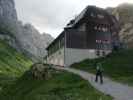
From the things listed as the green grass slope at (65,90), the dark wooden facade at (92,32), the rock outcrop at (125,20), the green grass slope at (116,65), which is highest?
the rock outcrop at (125,20)

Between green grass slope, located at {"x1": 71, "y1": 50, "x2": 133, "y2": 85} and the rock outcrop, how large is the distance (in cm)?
3909

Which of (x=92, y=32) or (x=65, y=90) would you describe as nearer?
(x=65, y=90)

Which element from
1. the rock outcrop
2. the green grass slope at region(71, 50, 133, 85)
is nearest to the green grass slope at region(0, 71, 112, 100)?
the green grass slope at region(71, 50, 133, 85)

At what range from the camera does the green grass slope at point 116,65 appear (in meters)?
53.9

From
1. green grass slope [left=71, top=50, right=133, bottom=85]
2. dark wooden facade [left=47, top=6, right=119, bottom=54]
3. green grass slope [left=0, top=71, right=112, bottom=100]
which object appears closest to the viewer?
green grass slope [left=0, top=71, right=112, bottom=100]

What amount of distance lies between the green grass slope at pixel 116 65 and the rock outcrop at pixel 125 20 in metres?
39.1

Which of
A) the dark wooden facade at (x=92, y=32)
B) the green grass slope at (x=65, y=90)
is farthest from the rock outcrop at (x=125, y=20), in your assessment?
the green grass slope at (x=65, y=90)

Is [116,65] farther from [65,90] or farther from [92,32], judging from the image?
[65,90]

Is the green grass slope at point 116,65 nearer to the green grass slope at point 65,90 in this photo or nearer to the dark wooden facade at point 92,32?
the dark wooden facade at point 92,32

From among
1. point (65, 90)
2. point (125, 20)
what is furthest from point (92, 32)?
point (125, 20)

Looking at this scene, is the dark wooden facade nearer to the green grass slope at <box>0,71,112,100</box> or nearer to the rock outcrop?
the green grass slope at <box>0,71,112,100</box>

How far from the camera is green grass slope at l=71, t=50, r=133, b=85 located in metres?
53.9

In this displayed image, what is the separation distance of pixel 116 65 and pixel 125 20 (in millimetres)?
81005

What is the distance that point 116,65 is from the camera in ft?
202
